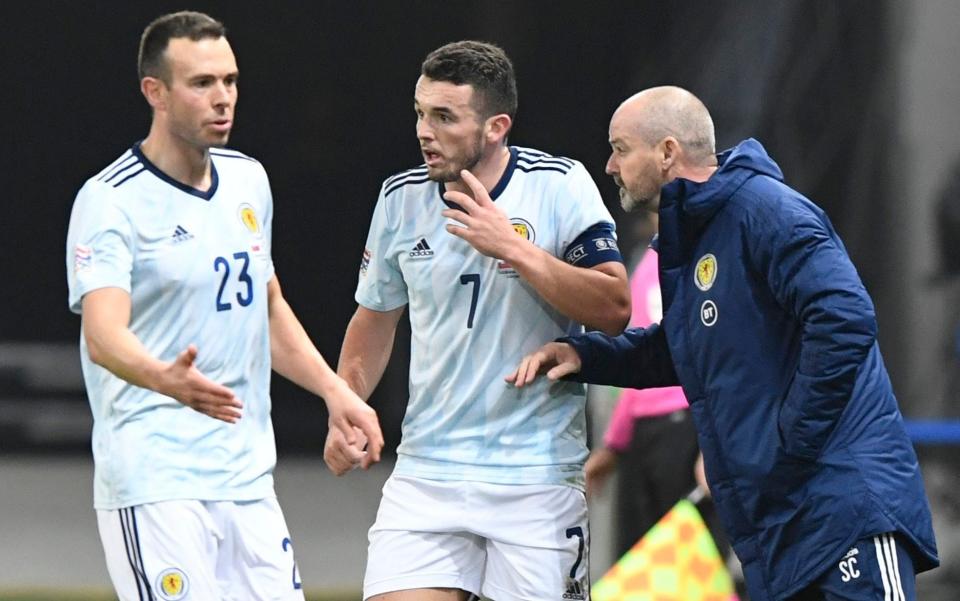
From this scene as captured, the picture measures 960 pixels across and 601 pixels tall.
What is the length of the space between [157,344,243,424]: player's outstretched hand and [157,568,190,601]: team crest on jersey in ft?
1.90

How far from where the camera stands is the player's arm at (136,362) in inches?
161

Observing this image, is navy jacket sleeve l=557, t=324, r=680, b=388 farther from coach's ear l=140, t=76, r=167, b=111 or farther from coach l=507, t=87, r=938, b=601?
coach's ear l=140, t=76, r=167, b=111

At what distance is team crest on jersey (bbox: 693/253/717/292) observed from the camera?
14.6 feet

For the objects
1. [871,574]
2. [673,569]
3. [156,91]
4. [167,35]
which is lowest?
[673,569]

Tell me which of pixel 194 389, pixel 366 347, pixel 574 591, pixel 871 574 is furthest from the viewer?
pixel 366 347

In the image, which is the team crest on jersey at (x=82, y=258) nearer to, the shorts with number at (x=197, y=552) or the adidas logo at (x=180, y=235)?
the adidas logo at (x=180, y=235)

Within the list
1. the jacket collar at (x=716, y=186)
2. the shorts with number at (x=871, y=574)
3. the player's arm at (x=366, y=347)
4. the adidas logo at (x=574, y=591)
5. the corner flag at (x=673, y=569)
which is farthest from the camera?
the corner flag at (x=673, y=569)

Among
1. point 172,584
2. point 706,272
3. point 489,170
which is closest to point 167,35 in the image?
point 489,170

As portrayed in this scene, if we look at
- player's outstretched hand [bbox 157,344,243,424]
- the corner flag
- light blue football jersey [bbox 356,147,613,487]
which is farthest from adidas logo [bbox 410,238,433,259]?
the corner flag

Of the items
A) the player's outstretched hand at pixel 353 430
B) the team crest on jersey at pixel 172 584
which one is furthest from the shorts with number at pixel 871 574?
the team crest on jersey at pixel 172 584

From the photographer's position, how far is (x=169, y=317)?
4.61 metres

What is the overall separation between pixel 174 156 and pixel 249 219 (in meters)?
0.27

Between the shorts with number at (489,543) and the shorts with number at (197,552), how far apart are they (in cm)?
32

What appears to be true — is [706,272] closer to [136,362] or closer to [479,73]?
[479,73]
